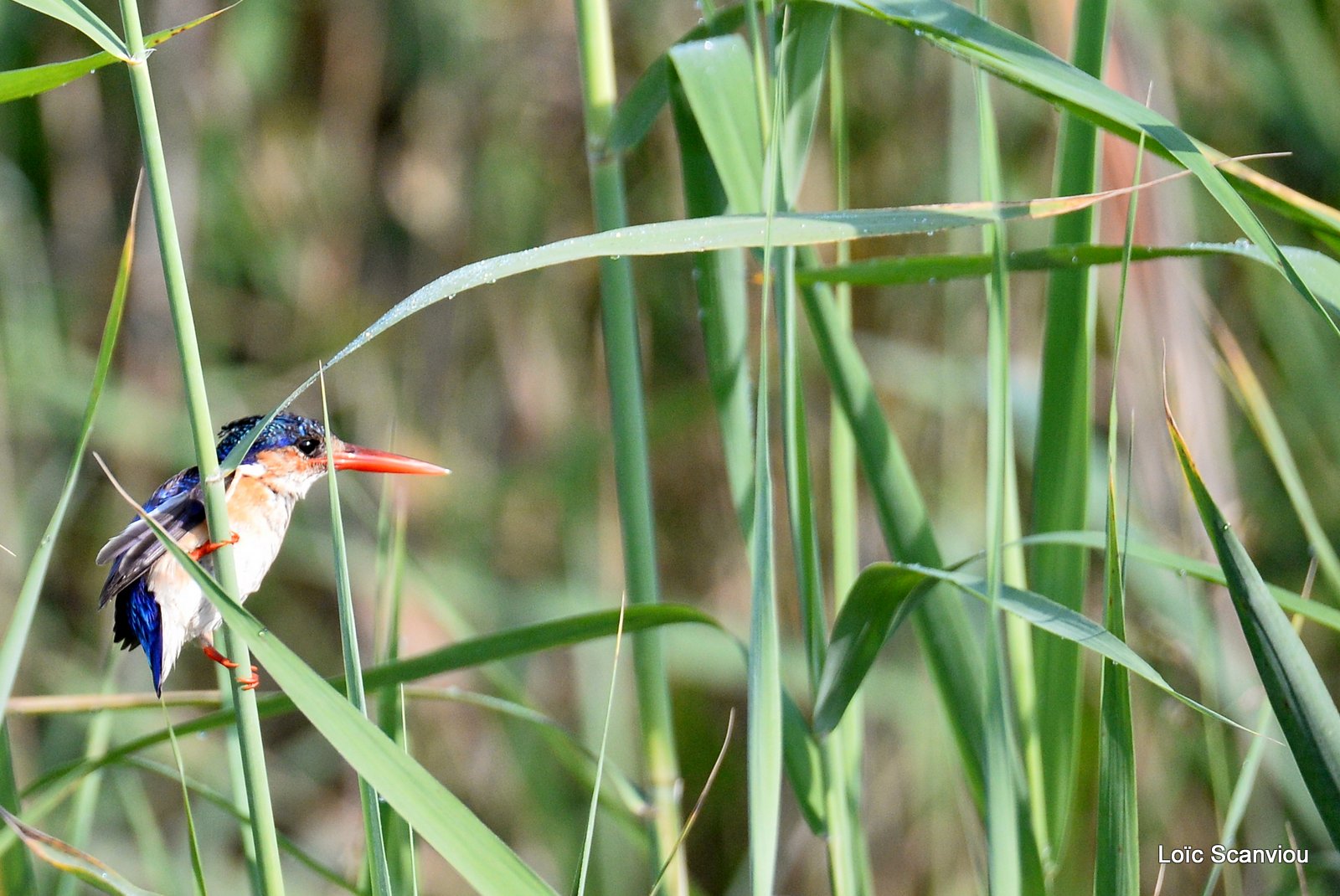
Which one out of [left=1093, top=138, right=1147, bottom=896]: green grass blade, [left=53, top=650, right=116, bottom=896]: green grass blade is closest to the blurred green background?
[left=53, top=650, right=116, bottom=896]: green grass blade

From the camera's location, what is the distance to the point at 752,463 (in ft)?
3.22

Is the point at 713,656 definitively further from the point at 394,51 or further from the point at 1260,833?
the point at 394,51

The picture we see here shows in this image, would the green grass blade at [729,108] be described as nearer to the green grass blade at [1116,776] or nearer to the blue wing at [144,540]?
the green grass blade at [1116,776]

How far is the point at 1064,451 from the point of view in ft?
3.16

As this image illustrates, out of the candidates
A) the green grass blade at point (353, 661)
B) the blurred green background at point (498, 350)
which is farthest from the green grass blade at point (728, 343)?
the blurred green background at point (498, 350)

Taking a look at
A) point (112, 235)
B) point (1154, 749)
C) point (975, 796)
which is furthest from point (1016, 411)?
point (112, 235)

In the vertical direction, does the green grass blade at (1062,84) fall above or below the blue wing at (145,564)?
above

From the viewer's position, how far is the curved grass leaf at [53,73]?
66 cm

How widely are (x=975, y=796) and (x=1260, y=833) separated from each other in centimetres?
104

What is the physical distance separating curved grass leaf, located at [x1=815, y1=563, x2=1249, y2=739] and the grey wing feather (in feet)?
2.01

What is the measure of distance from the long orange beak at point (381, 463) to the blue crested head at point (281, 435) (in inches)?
8.4

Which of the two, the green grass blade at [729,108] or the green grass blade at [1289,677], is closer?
the green grass blade at [1289,677]

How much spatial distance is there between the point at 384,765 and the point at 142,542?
589mm
